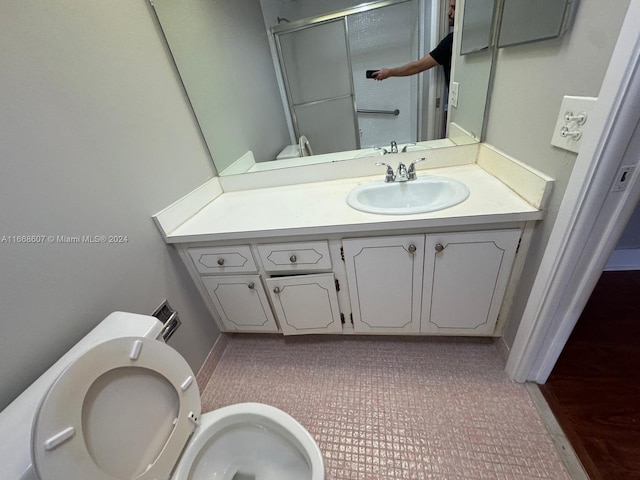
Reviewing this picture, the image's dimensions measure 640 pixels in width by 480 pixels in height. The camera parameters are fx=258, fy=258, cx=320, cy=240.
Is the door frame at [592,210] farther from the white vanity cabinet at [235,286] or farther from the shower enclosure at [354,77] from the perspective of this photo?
the white vanity cabinet at [235,286]

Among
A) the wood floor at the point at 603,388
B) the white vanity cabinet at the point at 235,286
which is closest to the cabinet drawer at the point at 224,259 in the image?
the white vanity cabinet at the point at 235,286

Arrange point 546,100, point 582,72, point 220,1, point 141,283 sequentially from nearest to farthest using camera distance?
point 582,72, point 546,100, point 141,283, point 220,1

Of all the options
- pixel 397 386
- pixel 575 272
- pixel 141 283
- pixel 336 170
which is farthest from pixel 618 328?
pixel 141 283

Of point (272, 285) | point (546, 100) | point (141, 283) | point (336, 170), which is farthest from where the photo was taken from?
point (336, 170)

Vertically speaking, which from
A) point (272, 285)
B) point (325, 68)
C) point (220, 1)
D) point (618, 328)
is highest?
point (220, 1)

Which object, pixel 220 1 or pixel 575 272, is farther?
pixel 220 1

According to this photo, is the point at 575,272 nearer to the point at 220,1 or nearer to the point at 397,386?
the point at 397,386

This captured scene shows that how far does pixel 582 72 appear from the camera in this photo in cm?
66

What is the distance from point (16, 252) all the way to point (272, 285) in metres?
0.81

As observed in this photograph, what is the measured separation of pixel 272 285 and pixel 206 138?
0.87m

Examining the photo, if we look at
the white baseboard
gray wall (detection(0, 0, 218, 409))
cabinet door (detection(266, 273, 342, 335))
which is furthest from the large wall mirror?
the white baseboard

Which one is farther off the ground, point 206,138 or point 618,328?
point 206,138

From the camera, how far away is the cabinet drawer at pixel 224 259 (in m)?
1.16

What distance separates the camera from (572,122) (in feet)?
2.28
